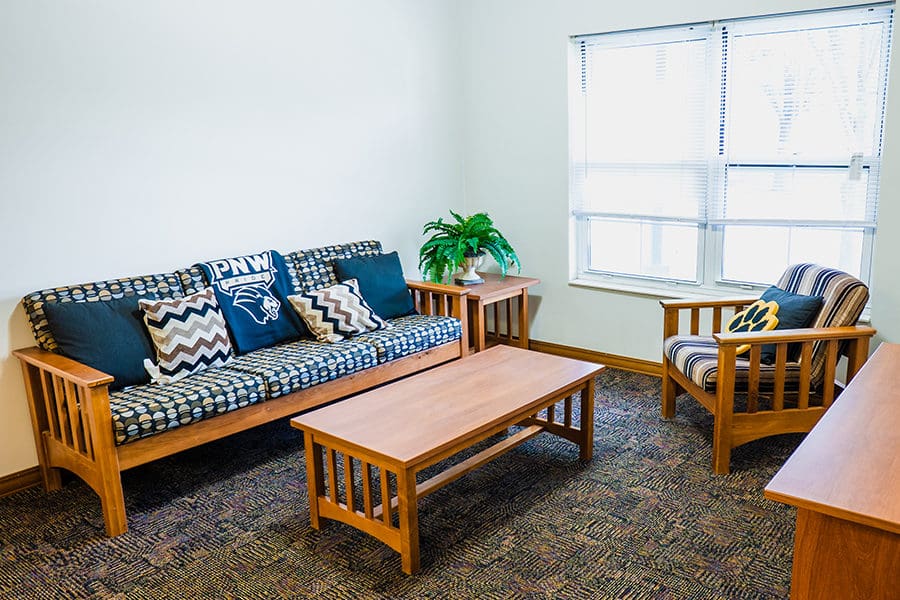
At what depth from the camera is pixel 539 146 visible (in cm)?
487

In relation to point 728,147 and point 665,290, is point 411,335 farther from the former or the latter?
point 728,147

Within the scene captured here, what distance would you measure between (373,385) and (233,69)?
1.73 m

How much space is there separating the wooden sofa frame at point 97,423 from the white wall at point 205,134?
0.12 m

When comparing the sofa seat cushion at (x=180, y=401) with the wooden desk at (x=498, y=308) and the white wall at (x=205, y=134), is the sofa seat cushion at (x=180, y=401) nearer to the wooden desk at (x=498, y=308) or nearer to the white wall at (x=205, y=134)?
the white wall at (x=205, y=134)

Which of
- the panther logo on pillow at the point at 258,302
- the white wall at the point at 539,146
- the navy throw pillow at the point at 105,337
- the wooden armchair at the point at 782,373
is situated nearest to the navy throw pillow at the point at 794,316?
the wooden armchair at the point at 782,373

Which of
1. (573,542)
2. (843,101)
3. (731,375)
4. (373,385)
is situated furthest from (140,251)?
(843,101)

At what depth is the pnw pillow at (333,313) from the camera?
3.97 m

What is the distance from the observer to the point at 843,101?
3.77 meters

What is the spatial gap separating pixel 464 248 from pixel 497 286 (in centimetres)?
31

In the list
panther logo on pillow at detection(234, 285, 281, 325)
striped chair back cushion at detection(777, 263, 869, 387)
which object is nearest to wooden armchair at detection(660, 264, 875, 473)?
striped chair back cushion at detection(777, 263, 869, 387)

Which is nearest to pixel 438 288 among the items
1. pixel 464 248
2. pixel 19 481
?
pixel 464 248

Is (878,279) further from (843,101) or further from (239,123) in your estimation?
(239,123)

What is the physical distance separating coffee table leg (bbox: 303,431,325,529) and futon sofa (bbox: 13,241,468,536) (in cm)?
55

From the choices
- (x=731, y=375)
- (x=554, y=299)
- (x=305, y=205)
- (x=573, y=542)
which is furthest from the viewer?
(x=554, y=299)
